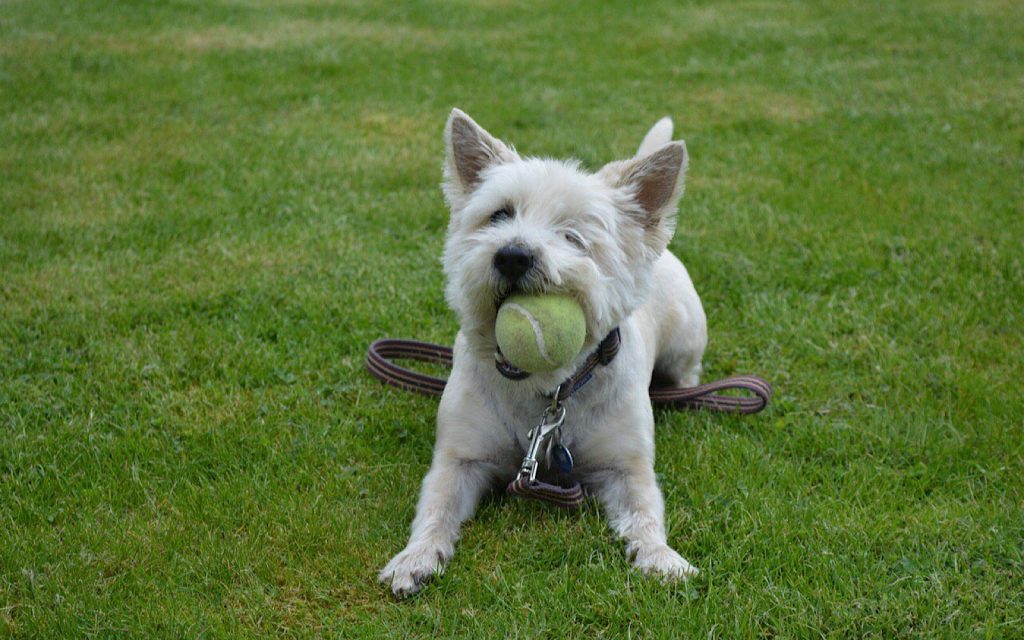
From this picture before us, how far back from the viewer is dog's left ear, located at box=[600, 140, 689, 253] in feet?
12.6

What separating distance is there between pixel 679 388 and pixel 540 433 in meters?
1.48

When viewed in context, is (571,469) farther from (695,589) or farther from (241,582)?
(241,582)

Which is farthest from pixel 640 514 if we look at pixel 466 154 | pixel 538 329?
pixel 466 154

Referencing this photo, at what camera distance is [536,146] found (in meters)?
8.93

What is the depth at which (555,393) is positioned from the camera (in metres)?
3.84

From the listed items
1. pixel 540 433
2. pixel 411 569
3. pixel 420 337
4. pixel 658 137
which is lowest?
pixel 420 337

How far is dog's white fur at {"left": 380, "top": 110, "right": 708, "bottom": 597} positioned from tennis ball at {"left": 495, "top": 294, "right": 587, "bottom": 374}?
2.5 inches

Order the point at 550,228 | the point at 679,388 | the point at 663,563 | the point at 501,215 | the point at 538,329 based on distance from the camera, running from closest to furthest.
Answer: the point at 538,329 → the point at 663,563 → the point at 550,228 → the point at 501,215 → the point at 679,388

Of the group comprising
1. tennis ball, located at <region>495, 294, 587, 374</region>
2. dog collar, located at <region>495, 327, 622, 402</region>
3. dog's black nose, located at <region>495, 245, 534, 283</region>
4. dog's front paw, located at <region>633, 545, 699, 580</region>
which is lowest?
dog's front paw, located at <region>633, 545, 699, 580</region>

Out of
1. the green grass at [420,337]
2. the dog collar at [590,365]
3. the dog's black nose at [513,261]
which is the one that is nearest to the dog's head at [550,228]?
the dog's black nose at [513,261]

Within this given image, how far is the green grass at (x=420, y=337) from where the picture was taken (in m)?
3.38

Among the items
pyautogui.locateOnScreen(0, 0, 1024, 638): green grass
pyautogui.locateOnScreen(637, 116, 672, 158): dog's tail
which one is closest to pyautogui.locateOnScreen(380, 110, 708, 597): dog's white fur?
pyautogui.locateOnScreen(0, 0, 1024, 638): green grass

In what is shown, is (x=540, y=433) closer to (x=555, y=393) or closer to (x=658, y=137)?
(x=555, y=393)

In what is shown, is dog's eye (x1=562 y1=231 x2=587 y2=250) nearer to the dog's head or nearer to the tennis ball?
the dog's head
